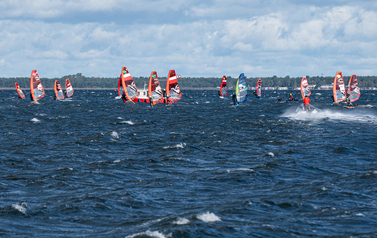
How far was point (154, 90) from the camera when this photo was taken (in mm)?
80062

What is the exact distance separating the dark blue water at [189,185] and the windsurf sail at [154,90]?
40680mm

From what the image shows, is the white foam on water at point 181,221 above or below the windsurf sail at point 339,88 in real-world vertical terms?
below

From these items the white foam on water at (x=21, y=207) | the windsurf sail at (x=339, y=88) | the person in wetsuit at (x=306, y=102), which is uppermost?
the windsurf sail at (x=339, y=88)

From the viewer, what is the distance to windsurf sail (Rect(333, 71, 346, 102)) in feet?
239

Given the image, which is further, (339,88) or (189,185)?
(339,88)

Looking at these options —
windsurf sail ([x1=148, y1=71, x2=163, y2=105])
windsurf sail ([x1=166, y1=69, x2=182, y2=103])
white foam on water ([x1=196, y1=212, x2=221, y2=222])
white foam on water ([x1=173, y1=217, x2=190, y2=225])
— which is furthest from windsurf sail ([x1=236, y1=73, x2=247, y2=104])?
white foam on water ([x1=173, y1=217, x2=190, y2=225])

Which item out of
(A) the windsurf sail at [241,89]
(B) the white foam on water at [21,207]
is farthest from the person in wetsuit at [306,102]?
(B) the white foam on water at [21,207]

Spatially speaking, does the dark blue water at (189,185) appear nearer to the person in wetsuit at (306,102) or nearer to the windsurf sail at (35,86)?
the person in wetsuit at (306,102)

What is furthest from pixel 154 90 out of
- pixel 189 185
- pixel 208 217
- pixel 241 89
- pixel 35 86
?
pixel 208 217

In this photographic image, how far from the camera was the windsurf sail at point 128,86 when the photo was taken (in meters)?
78.6

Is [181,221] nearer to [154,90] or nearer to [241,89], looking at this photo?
[241,89]

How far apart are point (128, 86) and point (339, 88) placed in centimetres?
3424

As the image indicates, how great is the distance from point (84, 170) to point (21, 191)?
456 centimetres

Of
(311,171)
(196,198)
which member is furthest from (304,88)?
(196,198)
